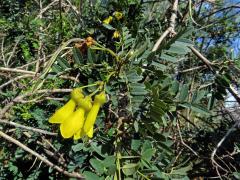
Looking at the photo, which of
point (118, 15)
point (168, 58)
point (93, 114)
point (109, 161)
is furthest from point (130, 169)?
point (118, 15)

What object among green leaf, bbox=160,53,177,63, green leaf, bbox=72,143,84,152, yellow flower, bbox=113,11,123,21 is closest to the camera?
green leaf, bbox=160,53,177,63

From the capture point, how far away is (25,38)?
1.90m

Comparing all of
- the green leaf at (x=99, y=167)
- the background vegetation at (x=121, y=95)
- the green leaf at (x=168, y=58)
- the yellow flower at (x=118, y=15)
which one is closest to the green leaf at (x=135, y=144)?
the background vegetation at (x=121, y=95)

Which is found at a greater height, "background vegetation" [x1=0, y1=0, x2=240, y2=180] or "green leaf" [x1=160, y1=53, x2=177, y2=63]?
"green leaf" [x1=160, y1=53, x2=177, y2=63]

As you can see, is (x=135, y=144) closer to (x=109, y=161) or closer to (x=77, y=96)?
(x=109, y=161)

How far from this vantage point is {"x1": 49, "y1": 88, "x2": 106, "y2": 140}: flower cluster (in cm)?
86

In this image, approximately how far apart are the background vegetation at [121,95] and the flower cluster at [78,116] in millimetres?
90

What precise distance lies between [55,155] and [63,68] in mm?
455

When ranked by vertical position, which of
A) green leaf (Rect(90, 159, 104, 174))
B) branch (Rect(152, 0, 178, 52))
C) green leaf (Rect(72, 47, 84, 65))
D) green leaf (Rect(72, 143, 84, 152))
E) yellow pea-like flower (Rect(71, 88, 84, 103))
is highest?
branch (Rect(152, 0, 178, 52))

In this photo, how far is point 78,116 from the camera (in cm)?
88

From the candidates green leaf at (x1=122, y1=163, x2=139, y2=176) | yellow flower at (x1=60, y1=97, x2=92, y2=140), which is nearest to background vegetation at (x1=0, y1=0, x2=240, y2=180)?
green leaf at (x1=122, y1=163, x2=139, y2=176)

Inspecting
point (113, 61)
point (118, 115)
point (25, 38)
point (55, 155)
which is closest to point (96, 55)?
point (113, 61)

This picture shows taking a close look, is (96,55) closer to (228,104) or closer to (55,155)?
(55,155)

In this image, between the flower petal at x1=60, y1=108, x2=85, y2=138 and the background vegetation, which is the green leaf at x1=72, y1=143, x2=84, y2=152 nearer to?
the background vegetation
